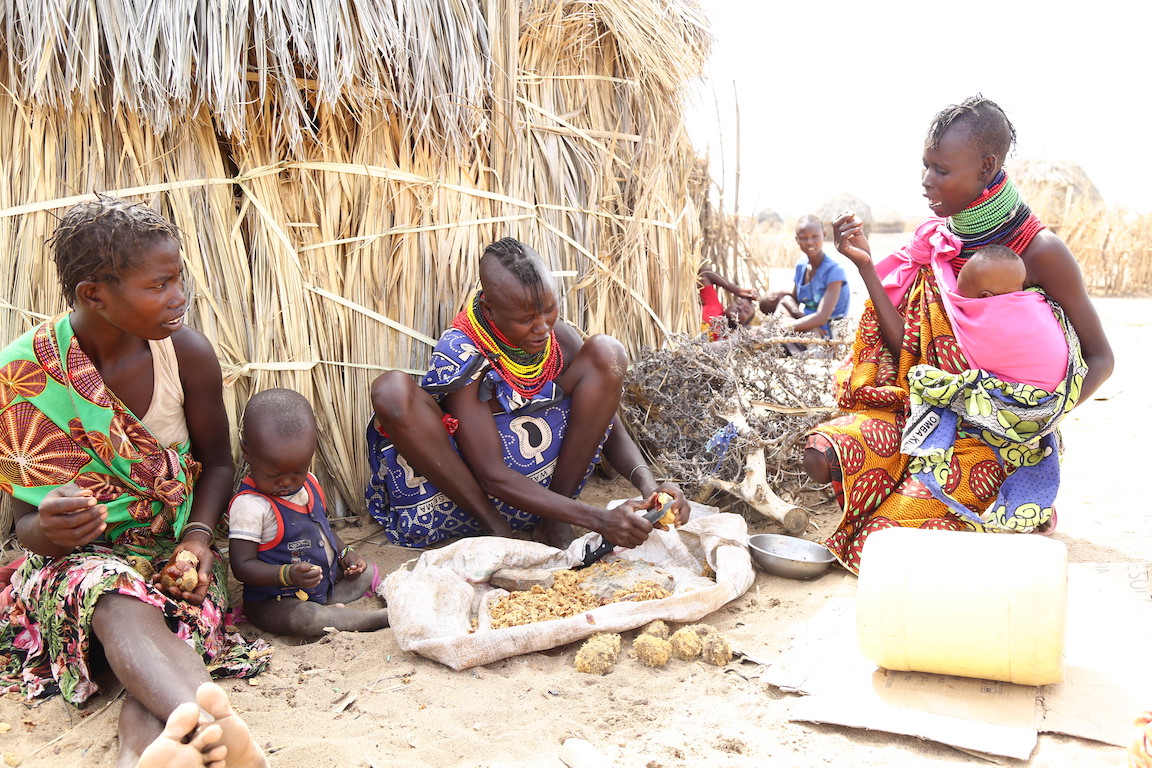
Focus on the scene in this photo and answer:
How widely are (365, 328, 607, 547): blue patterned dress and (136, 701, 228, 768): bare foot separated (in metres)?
1.41

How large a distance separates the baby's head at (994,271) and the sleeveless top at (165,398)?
2.29 metres

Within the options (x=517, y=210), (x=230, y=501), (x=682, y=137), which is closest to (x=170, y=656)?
(x=230, y=501)

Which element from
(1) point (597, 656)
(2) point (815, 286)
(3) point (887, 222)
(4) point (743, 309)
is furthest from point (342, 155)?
(3) point (887, 222)

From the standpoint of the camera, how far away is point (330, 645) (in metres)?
2.22

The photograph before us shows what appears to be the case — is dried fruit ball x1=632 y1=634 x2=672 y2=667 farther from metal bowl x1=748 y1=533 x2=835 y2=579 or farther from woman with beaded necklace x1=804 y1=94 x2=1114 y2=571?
woman with beaded necklace x1=804 y1=94 x2=1114 y2=571

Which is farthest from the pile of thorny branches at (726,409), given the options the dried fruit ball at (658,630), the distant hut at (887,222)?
the distant hut at (887,222)

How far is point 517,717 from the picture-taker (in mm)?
1865

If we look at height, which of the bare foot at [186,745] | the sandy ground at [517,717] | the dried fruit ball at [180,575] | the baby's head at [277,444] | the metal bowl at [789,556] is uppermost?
the baby's head at [277,444]

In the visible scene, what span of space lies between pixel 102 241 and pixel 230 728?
113 cm

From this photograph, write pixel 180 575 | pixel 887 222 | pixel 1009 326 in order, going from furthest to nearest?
1. pixel 887 222
2. pixel 1009 326
3. pixel 180 575

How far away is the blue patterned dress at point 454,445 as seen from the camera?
2.81 meters

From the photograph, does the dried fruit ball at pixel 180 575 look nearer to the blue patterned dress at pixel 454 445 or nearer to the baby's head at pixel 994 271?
the blue patterned dress at pixel 454 445

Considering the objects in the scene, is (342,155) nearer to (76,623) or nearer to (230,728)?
(76,623)

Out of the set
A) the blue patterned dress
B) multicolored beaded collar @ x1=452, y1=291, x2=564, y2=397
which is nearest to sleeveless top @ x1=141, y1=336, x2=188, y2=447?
the blue patterned dress
